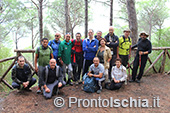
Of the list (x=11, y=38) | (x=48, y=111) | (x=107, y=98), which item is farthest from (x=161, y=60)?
(x=11, y=38)

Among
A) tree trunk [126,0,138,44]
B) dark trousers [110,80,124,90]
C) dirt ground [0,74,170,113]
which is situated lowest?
dirt ground [0,74,170,113]

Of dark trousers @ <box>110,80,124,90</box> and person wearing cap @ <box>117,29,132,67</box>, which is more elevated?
person wearing cap @ <box>117,29,132,67</box>

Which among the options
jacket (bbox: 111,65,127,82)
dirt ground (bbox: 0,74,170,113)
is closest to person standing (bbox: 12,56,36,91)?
dirt ground (bbox: 0,74,170,113)

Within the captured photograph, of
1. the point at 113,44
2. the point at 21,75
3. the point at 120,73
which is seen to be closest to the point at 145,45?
the point at 113,44

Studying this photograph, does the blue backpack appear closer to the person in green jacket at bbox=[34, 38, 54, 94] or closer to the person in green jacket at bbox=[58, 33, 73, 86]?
the person in green jacket at bbox=[58, 33, 73, 86]

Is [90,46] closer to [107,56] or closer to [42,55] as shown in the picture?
[107,56]

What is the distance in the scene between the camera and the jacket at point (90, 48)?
166 inches

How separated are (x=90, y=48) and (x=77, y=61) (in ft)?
2.28

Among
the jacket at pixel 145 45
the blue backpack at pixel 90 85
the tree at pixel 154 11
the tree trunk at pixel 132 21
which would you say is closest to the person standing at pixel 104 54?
the blue backpack at pixel 90 85

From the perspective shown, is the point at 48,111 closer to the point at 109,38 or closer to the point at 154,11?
the point at 109,38

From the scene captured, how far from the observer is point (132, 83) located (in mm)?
4824

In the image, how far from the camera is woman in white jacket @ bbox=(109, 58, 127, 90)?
411 centimetres

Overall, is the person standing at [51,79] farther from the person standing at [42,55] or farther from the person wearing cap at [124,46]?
the person wearing cap at [124,46]

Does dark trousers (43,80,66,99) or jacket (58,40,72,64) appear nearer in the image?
dark trousers (43,80,66,99)
